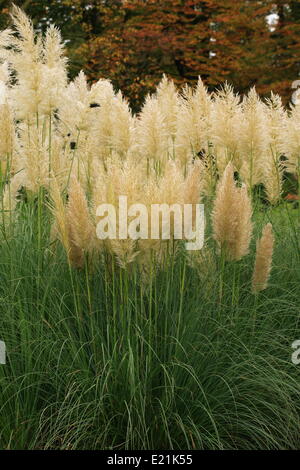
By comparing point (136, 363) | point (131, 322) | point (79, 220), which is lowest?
point (136, 363)

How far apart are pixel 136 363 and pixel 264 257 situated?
986mm

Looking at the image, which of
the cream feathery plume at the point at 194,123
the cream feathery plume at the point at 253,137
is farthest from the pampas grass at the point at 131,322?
the cream feathery plume at the point at 194,123

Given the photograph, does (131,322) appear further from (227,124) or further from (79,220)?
(227,124)

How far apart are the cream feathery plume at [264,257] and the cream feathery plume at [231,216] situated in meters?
0.09

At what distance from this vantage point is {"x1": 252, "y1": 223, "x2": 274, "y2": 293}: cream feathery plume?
3984mm

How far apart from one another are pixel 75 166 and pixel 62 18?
18859mm

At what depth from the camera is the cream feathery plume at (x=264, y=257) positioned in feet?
13.1

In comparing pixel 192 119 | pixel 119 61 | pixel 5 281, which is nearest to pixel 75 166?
pixel 192 119

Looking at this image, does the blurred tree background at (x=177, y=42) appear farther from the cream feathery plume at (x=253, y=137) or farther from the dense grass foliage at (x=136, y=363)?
the dense grass foliage at (x=136, y=363)

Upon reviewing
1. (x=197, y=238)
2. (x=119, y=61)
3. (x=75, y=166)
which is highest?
(x=119, y=61)

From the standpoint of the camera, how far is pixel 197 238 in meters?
3.96

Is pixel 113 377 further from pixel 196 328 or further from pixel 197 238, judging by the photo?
pixel 197 238

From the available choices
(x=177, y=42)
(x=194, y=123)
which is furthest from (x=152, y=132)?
(x=177, y=42)

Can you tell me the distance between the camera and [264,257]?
4.02m
